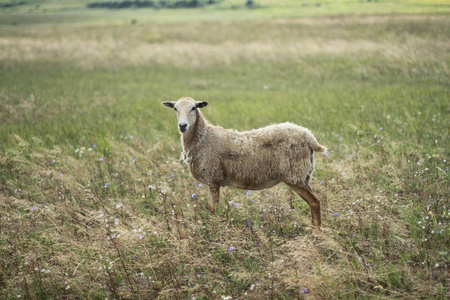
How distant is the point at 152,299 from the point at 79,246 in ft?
4.16

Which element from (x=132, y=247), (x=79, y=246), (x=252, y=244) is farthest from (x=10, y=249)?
(x=252, y=244)

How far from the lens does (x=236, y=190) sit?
6254 mm

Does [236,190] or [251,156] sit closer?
[251,156]

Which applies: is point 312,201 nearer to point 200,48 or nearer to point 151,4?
point 200,48

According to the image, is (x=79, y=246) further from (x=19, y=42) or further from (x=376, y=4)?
(x=19, y=42)

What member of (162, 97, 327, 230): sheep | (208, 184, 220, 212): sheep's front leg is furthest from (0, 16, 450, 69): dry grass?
(208, 184, 220, 212): sheep's front leg

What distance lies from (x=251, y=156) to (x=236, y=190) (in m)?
1.43

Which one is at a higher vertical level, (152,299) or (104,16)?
(104,16)

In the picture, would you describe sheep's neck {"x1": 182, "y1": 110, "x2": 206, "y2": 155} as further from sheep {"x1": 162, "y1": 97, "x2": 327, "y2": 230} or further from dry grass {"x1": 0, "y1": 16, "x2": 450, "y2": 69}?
dry grass {"x1": 0, "y1": 16, "x2": 450, "y2": 69}

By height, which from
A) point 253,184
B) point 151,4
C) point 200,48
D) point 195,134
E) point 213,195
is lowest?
point 213,195

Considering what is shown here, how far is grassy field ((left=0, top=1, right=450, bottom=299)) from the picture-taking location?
385cm

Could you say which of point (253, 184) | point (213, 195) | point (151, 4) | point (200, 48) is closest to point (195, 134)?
point (213, 195)

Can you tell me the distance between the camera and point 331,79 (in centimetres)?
1557

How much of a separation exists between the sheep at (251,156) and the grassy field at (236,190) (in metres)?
0.43
